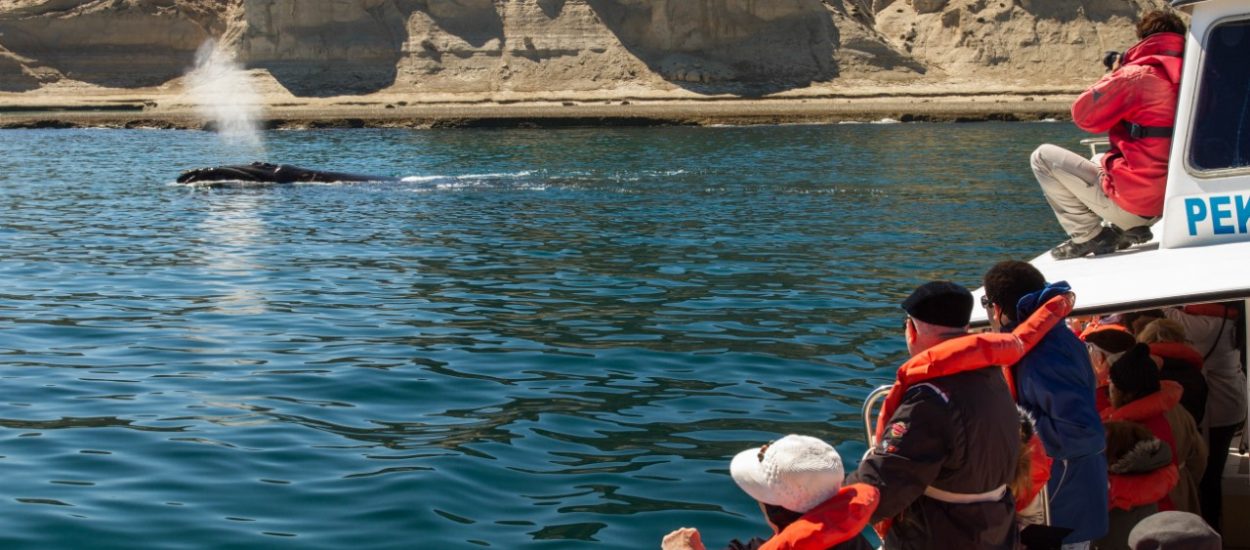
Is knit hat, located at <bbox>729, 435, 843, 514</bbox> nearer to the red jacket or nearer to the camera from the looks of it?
the red jacket

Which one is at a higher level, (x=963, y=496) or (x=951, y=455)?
(x=951, y=455)

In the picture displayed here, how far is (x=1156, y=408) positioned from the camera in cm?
819

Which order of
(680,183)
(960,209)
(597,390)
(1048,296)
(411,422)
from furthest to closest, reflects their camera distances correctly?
(680,183), (960,209), (597,390), (411,422), (1048,296)

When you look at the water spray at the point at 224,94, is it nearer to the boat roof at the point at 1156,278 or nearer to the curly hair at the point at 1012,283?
the boat roof at the point at 1156,278

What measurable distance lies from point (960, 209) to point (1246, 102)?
70.2 feet

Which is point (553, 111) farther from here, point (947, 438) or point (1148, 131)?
point (947, 438)

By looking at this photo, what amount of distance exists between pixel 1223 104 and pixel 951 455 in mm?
3828

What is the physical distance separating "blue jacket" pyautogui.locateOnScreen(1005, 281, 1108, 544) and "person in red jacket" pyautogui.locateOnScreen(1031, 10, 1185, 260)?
8.81ft

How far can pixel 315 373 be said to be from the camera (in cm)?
1530

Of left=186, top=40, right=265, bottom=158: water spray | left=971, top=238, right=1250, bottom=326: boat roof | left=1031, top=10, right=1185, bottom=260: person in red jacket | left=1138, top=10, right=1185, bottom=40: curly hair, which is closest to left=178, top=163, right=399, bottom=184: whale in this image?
left=186, top=40, right=265, bottom=158: water spray

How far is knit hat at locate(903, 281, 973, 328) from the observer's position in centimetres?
658

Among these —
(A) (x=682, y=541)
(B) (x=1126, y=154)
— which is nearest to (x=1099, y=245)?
(B) (x=1126, y=154)

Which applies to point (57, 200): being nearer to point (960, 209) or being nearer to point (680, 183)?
point (680, 183)

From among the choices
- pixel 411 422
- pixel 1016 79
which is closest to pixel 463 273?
pixel 411 422
